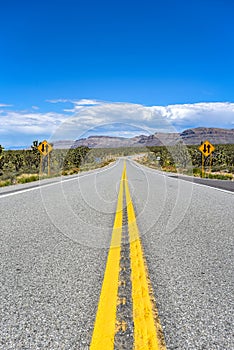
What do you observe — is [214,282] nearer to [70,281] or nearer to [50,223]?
[70,281]

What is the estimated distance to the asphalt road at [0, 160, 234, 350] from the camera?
232 centimetres

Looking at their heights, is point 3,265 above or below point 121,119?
below

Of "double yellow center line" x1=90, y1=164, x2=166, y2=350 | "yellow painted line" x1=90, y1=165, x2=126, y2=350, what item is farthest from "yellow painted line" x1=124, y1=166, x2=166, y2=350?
"yellow painted line" x1=90, y1=165, x2=126, y2=350

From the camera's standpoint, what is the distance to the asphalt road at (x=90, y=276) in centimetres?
232

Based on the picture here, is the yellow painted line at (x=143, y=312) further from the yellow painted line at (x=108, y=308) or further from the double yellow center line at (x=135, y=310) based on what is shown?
the yellow painted line at (x=108, y=308)

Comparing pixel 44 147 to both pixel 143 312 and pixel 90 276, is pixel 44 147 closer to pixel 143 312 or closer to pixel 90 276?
pixel 90 276

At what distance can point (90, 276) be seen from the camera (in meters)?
3.49

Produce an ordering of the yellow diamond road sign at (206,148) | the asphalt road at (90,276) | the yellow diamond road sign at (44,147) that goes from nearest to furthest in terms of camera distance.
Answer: the asphalt road at (90,276)
the yellow diamond road sign at (44,147)
the yellow diamond road sign at (206,148)

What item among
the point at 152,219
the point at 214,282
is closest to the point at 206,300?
the point at 214,282

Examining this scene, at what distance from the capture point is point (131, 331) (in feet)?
7.55

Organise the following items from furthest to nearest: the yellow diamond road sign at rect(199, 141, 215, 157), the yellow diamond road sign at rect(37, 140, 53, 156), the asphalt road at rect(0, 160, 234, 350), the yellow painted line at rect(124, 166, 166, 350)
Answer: the yellow diamond road sign at rect(199, 141, 215, 157) → the yellow diamond road sign at rect(37, 140, 53, 156) → the asphalt road at rect(0, 160, 234, 350) → the yellow painted line at rect(124, 166, 166, 350)

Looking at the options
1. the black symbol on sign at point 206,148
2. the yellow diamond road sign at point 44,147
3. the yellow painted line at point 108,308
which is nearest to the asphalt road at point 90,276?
the yellow painted line at point 108,308

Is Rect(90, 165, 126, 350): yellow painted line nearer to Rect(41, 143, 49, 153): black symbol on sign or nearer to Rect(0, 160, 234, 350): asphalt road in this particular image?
Rect(0, 160, 234, 350): asphalt road

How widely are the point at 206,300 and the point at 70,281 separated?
1.26 metres
